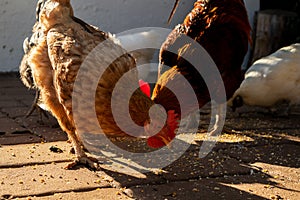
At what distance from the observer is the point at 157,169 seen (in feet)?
13.7

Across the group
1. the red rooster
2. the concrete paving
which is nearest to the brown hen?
the concrete paving

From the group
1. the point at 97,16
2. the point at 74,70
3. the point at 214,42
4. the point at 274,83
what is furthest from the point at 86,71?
the point at 97,16

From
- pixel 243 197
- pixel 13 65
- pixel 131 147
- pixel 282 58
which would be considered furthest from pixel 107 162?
pixel 13 65

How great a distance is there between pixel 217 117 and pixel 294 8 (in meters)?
4.24

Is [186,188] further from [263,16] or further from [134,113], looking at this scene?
[263,16]

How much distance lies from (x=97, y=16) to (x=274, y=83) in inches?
135

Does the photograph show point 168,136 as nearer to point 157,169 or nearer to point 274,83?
point 157,169

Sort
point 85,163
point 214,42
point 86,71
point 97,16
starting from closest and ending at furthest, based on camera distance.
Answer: point 86,71 → point 85,163 → point 214,42 → point 97,16

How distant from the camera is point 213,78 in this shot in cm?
490

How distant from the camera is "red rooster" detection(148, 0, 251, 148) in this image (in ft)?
15.9

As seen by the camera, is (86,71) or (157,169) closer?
(86,71)

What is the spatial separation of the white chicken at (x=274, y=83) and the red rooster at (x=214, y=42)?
0.76m

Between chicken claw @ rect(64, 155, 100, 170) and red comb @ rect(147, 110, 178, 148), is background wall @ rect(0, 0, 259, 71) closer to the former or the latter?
chicken claw @ rect(64, 155, 100, 170)

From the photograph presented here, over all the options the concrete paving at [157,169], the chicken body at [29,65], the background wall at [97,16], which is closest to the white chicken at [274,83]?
the concrete paving at [157,169]
